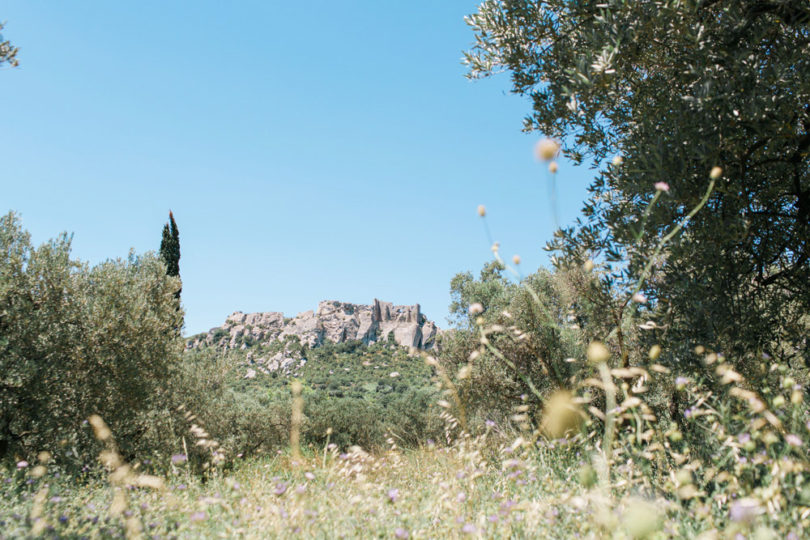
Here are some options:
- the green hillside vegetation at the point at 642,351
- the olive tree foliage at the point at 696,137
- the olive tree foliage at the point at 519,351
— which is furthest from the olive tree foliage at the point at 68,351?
the olive tree foliage at the point at 696,137

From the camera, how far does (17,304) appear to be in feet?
34.4

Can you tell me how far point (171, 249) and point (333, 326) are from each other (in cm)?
10010

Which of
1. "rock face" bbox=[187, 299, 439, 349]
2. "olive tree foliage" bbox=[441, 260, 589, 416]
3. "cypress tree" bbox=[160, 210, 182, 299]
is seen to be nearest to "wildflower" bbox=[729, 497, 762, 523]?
"olive tree foliage" bbox=[441, 260, 589, 416]

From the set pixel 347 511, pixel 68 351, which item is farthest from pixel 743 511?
pixel 68 351

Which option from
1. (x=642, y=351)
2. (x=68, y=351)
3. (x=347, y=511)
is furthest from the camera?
(x=68, y=351)

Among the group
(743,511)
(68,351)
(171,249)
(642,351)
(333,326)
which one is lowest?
(743,511)

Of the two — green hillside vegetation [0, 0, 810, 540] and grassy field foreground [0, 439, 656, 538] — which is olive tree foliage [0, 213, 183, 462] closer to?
green hillside vegetation [0, 0, 810, 540]

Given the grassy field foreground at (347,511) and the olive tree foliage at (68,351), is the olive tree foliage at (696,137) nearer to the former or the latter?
the grassy field foreground at (347,511)

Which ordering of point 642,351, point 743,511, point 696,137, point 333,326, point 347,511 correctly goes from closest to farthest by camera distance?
point 743,511 → point 347,511 → point 696,137 → point 642,351 → point 333,326

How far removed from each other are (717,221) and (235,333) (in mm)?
129343

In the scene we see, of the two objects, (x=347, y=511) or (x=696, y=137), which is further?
(x=696, y=137)

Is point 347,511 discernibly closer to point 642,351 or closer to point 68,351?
point 642,351

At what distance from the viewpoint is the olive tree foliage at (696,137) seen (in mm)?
4695

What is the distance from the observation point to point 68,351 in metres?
10.9
